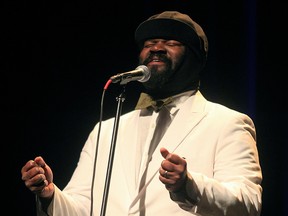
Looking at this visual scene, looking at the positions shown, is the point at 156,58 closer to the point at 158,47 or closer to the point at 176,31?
the point at 158,47

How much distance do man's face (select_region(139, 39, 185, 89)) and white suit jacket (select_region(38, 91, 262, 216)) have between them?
177 millimetres

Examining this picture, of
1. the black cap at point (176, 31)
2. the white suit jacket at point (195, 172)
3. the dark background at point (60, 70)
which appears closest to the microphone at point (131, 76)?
the white suit jacket at point (195, 172)

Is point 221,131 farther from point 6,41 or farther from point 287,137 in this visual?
point 6,41

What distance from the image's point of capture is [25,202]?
175 inches

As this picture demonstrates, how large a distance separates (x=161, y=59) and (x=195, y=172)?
2.14 feet

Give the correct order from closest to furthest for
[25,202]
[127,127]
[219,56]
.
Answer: [127,127]
[219,56]
[25,202]

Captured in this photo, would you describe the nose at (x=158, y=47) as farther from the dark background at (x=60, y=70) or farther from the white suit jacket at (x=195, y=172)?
the dark background at (x=60, y=70)

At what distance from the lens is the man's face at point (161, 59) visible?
329 centimetres

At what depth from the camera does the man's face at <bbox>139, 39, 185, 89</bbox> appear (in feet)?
10.8

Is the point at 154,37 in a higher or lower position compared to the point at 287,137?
higher

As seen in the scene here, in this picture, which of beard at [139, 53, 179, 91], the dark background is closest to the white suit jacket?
beard at [139, 53, 179, 91]

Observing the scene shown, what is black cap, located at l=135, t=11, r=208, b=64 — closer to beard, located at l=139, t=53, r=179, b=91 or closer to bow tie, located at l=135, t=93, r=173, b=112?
beard, located at l=139, t=53, r=179, b=91

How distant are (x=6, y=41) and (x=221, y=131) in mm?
1976

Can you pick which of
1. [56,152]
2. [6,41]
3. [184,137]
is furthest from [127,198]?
[6,41]
